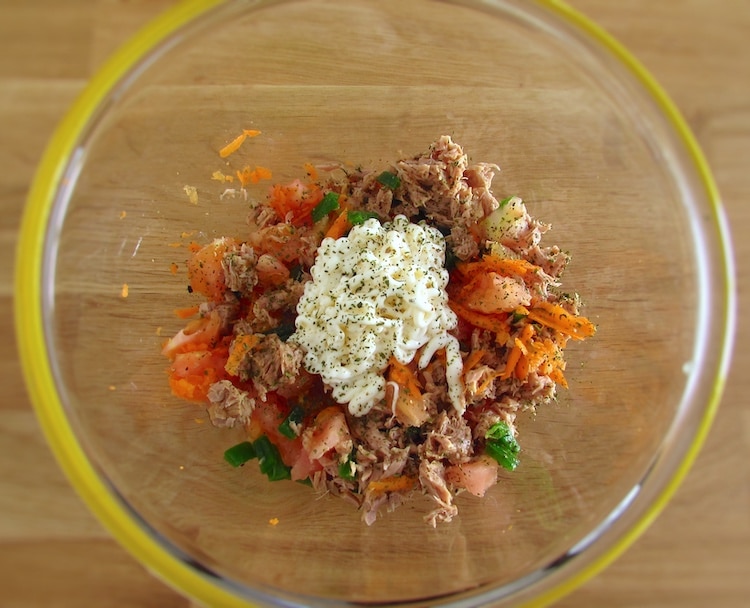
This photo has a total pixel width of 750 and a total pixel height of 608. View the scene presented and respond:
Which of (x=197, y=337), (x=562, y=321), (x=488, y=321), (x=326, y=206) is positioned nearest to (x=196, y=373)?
(x=197, y=337)

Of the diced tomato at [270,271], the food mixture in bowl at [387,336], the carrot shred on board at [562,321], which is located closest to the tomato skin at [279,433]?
the food mixture in bowl at [387,336]

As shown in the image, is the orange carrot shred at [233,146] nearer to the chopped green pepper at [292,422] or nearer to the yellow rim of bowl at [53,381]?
the yellow rim of bowl at [53,381]

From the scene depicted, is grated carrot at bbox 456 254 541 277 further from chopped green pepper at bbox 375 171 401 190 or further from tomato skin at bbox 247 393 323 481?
tomato skin at bbox 247 393 323 481

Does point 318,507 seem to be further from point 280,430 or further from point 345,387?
point 345,387

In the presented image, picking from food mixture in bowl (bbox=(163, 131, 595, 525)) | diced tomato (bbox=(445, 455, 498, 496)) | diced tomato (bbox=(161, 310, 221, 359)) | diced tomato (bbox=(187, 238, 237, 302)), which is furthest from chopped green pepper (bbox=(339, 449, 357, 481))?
diced tomato (bbox=(187, 238, 237, 302))

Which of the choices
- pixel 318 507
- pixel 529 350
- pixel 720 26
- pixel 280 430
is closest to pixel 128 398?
pixel 280 430

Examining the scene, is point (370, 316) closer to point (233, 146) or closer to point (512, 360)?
point (512, 360)

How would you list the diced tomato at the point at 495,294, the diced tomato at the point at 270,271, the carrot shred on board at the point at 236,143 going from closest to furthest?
the diced tomato at the point at 495,294 → the diced tomato at the point at 270,271 → the carrot shred on board at the point at 236,143
